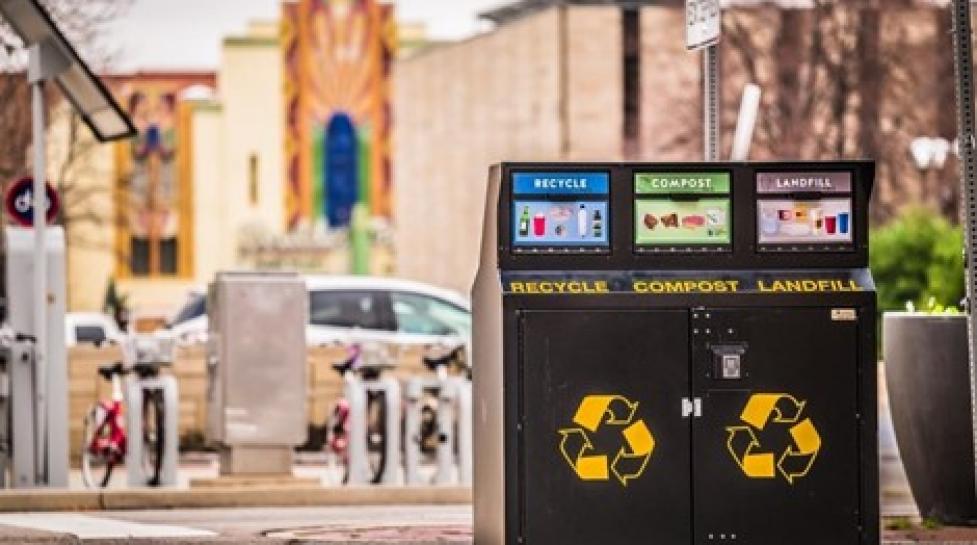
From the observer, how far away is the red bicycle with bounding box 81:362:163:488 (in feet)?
72.8

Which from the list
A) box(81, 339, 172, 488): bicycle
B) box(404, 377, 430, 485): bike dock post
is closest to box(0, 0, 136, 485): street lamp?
box(81, 339, 172, 488): bicycle

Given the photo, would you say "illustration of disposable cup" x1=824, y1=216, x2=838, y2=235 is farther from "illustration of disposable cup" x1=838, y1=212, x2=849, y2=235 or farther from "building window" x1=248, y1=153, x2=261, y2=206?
"building window" x1=248, y1=153, x2=261, y2=206

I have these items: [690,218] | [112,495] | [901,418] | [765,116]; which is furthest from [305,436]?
[765,116]

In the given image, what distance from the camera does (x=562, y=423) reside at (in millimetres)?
12805

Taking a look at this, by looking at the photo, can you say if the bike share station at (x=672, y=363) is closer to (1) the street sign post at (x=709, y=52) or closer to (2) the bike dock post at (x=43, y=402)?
(1) the street sign post at (x=709, y=52)

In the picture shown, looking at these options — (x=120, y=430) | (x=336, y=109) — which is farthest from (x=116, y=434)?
(x=336, y=109)

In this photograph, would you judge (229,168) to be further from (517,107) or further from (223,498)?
(223,498)

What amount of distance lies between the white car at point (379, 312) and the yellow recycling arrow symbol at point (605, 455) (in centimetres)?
1720

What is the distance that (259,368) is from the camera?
21828mm

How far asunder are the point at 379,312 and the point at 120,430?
7.98m

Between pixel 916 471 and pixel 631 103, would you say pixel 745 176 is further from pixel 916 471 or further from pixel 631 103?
pixel 631 103

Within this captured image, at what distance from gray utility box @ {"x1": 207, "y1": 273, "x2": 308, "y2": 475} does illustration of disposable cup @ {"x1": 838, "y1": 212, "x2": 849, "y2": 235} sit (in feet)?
29.7

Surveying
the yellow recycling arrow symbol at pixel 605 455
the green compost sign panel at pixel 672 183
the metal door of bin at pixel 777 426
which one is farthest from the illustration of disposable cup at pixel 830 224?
the yellow recycling arrow symbol at pixel 605 455

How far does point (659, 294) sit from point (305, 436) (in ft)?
31.1
